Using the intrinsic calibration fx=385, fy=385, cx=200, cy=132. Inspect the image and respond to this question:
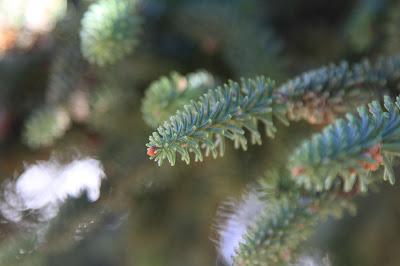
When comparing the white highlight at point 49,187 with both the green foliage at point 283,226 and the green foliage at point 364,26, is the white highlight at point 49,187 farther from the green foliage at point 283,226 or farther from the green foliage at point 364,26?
the green foliage at point 364,26

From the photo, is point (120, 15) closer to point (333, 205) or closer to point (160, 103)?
point (160, 103)

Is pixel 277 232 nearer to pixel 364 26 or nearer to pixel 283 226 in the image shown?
pixel 283 226

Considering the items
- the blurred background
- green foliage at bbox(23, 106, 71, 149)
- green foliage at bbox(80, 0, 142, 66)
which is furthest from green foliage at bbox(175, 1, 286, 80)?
green foliage at bbox(23, 106, 71, 149)

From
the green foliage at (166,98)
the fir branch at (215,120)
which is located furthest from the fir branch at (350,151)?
the green foliage at (166,98)

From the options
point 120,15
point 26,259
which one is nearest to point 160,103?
point 120,15

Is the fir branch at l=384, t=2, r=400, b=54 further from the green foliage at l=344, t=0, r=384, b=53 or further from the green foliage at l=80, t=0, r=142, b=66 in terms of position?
the green foliage at l=80, t=0, r=142, b=66

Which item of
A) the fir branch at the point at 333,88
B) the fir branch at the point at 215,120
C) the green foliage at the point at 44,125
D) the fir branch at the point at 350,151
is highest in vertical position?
the green foliage at the point at 44,125

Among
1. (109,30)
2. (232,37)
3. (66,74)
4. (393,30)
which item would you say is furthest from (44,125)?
(393,30)
